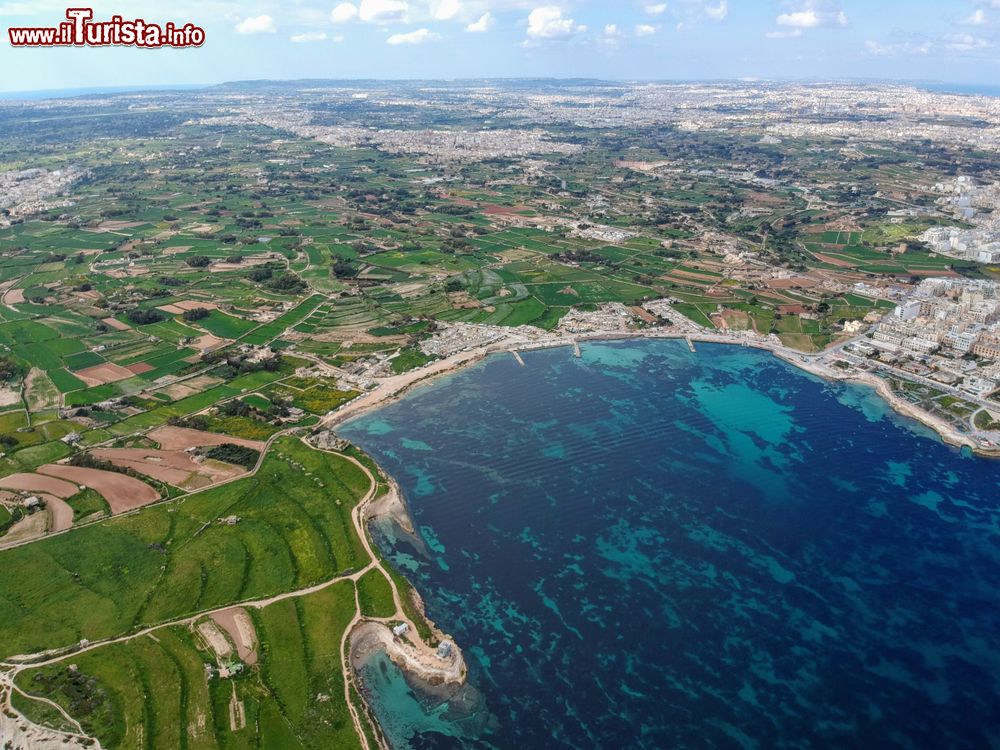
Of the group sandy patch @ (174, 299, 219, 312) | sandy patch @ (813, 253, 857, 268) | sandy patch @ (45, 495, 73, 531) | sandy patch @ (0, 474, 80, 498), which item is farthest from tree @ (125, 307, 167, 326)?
sandy patch @ (813, 253, 857, 268)

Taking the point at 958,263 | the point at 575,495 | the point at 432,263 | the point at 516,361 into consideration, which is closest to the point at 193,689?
the point at 575,495

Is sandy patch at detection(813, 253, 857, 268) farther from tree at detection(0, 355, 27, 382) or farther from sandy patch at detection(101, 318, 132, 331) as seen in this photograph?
tree at detection(0, 355, 27, 382)

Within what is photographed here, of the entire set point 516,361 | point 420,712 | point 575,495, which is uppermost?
point 516,361

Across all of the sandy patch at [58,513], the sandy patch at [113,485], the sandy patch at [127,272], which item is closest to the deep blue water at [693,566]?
the sandy patch at [113,485]

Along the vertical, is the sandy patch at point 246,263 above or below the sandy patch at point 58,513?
above

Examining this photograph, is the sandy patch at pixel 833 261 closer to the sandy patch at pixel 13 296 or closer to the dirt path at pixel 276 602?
the dirt path at pixel 276 602

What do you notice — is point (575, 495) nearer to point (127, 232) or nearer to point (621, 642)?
point (621, 642)
